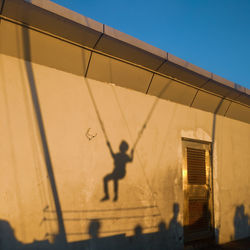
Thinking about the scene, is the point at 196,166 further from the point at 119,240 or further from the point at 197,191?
the point at 119,240

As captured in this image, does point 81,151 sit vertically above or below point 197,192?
above

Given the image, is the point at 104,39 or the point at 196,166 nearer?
the point at 104,39

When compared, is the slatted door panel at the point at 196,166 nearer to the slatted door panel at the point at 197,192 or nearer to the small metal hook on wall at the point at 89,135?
the slatted door panel at the point at 197,192

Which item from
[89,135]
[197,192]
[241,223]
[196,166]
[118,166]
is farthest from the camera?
[241,223]

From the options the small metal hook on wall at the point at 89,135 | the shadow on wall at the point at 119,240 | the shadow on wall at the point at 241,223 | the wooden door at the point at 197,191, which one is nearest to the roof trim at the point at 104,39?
the small metal hook on wall at the point at 89,135

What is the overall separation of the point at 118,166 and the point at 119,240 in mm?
1347

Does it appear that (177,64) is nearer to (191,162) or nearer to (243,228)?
(191,162)

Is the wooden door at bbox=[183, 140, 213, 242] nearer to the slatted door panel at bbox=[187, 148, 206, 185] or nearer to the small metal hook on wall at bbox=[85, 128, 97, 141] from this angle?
the slatted door panel at bbox=[187, 148, 206, 185]

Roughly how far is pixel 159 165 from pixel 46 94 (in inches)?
113

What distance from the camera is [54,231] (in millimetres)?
4203

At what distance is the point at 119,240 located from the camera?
4.96 meters

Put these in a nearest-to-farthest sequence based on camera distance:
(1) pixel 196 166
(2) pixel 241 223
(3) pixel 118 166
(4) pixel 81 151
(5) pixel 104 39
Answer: (5) pixel 104 39 → (4) pixel 81 151 → (3) pixel 118 166 → (1) pixel 196 166 → (2) pixel 241 223

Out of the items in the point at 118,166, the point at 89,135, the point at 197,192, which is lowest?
the point at 197,192

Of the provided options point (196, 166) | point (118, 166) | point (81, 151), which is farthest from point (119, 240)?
point (196, 166)
